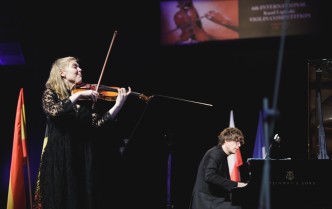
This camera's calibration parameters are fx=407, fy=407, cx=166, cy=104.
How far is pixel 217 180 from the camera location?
4199 mm

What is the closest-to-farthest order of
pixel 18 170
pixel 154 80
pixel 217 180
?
pixel 18 170, pixel 217 180, pixel 154 80

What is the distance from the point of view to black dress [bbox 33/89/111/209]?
2.81 m

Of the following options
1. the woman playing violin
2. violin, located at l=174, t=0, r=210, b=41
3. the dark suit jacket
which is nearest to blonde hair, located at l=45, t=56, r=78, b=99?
the woman playing violin

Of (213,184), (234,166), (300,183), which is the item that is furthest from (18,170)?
(234,166)

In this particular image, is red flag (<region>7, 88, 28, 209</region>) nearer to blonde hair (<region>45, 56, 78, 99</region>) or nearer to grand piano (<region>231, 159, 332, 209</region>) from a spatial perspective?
blonde hair (<region>45, 56, 78, 99</region>)

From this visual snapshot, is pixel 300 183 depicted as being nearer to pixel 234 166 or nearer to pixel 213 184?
pixel 213 184

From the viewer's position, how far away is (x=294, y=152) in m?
6.40

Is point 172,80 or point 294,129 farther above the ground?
point 172,80

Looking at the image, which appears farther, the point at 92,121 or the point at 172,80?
the point at 172,80

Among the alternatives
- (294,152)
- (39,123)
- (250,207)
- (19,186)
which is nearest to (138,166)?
(39,123)

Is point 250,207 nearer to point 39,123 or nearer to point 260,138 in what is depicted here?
point 260,138

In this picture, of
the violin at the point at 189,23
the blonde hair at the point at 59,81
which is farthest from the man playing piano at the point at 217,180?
the violin at the point at 189,23

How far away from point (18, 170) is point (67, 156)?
154 centimetres

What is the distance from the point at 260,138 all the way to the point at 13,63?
142 inches
